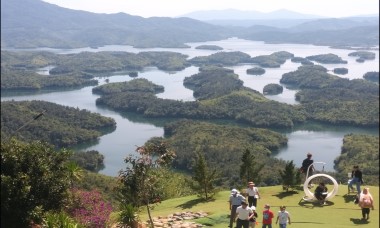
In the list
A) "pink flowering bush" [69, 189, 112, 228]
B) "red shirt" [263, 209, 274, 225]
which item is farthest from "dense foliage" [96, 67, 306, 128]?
"red shirt" [263, 209, 274, 225]

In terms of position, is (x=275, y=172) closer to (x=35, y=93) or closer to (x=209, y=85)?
(x=209, y=85)

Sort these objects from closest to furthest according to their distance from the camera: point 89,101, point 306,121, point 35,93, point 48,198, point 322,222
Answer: point 322,222 < point 48,198 < point 306,121 < point 89,101 < point 35,93

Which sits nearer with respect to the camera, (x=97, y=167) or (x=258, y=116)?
(x=97, y=167)

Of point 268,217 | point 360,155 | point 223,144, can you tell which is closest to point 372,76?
point 360,155

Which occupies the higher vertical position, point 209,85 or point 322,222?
point 322,222

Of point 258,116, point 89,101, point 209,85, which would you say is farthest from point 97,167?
point 209,85

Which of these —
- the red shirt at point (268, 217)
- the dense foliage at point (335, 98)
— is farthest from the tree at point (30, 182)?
the dense foliage at point (335, 98)

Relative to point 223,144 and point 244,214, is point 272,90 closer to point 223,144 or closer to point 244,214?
point 223,144

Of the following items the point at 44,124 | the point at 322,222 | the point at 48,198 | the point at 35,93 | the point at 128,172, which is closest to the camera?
the point at 128,172
